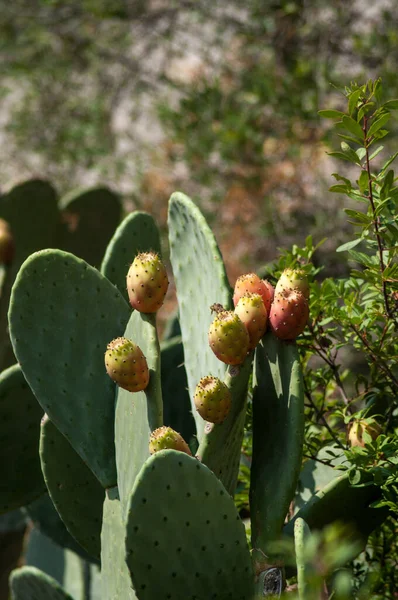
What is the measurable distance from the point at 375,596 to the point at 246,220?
3803 mm

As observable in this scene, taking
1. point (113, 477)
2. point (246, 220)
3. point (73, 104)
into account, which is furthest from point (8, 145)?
point (113, 477)

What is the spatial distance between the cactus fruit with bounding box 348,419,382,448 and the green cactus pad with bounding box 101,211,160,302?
2.28 feet

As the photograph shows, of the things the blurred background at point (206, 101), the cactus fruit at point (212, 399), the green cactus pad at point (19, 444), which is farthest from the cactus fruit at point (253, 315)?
the blurred background at point (206, 101)

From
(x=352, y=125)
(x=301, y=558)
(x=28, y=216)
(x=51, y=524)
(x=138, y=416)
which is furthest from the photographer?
(x=28, y=216)

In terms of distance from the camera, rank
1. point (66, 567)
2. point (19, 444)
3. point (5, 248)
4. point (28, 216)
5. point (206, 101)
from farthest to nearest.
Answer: point (206, 101) → point (28, 216) → point (66, 567) → point (5, 248) → point (19, 444)

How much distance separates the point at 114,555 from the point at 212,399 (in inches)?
15.7

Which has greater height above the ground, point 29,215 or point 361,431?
point 361,431

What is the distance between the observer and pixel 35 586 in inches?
82.4

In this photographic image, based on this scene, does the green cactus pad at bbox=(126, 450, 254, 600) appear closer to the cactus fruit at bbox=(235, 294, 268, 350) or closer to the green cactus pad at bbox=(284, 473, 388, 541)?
the green cactus pad at bbox=(284, 473, 388, 541)

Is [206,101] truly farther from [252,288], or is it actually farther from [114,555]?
[114,555]

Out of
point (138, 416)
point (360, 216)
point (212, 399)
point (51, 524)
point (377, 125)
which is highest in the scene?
point (377, 125)

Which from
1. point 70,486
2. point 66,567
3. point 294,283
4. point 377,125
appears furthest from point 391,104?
point 66,567

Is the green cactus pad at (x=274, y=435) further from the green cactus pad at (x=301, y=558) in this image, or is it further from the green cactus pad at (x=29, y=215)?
the green cactus pad at (x=29, y=215)

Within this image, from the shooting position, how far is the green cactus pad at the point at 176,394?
2035 millimetres
